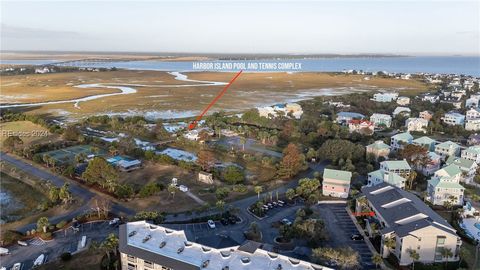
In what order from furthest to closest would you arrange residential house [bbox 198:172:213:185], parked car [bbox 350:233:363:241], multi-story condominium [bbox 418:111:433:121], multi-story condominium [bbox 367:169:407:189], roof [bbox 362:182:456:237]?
multi-story condominium [bbox 418:111:433:121] < residential house [bbox 198:172:213:185] < multi-story condominium [bbox 367:169:407:189] < parked car [bbox 350:233:363:241] < roof [bbox 362:182:456:237]

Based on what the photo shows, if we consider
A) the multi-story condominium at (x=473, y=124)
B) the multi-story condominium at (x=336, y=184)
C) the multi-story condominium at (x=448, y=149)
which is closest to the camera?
the multi-story condominium at (x=336, y=184)

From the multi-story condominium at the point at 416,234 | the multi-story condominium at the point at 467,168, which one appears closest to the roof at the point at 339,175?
the multi-story condominium at the point at 416,234

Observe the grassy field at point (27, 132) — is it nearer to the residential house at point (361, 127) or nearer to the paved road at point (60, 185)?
the paved road at point (60, 185)

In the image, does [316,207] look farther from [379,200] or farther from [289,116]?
[289,116]

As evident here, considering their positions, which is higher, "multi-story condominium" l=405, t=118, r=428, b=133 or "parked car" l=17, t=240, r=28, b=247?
"multi-story condominium" l=405, t=118, r=428, b=133

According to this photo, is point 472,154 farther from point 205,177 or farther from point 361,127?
point 205,177

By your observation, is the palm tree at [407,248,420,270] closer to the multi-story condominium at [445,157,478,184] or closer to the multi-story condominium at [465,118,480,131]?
the multi-story condominium at [445,157,478,184]

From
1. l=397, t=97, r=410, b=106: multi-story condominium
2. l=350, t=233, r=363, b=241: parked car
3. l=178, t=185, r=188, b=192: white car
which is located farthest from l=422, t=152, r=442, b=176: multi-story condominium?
l=397, t=97, r=410, b=106: multi-story condominium
